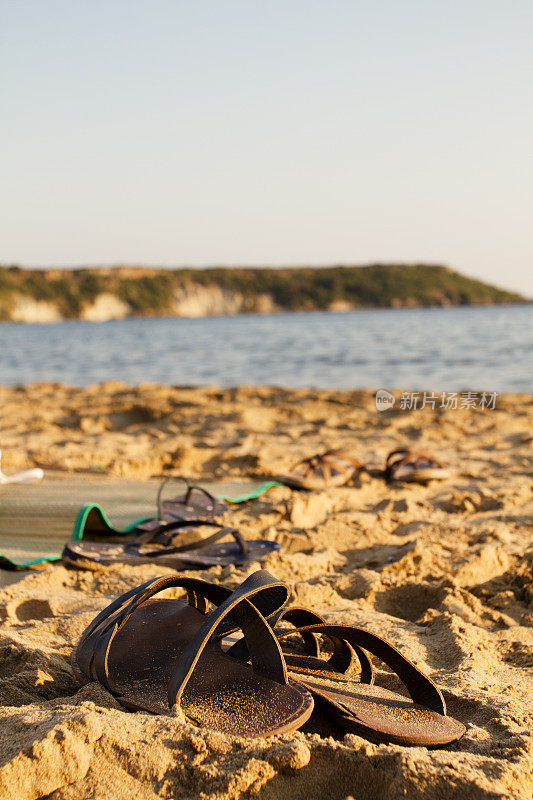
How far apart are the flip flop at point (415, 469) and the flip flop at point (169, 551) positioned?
1.40m

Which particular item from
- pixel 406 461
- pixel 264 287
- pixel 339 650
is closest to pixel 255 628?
pixel 339 650

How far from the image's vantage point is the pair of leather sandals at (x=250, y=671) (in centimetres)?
127

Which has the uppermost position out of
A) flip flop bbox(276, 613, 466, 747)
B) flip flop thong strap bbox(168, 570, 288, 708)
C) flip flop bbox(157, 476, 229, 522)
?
flip flop thong strap bbox(168, 570, 288, 708)

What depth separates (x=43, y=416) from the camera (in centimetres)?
650

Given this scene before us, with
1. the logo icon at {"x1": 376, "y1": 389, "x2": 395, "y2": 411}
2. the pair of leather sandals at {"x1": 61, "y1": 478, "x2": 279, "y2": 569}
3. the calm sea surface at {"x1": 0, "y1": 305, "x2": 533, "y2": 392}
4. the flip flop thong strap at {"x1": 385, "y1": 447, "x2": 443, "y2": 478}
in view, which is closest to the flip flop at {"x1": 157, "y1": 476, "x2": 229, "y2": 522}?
the pair of leather sandals at {"x1": 61, "y1": 478, "x2": 279, "y2": 569}

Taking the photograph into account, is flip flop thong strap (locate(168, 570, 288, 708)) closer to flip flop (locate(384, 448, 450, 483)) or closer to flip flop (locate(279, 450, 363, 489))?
flip flop (locate(279, 450, 363, 489))

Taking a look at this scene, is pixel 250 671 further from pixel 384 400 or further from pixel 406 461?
pixel 384 400

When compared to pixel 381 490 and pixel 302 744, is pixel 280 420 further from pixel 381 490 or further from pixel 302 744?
pixel 302 744

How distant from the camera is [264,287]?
75062 millimetres

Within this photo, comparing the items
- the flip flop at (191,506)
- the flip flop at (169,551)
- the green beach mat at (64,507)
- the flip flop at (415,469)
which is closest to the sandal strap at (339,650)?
the flip flop at (169,551)

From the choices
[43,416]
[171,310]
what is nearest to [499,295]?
[171,310]

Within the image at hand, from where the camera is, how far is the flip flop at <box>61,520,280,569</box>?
2545mm

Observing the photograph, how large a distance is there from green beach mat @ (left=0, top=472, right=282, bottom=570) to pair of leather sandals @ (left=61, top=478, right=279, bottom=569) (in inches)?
1.5

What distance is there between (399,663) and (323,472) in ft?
7.99
